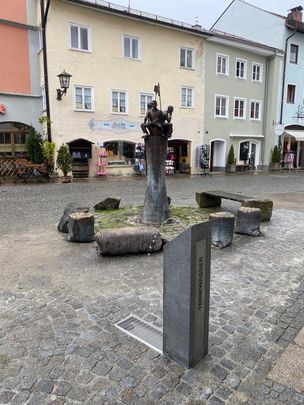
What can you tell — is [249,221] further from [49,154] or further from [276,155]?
[276,155]

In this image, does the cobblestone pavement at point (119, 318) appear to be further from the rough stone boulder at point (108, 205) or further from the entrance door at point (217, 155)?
the entrance door at point (217, 155)

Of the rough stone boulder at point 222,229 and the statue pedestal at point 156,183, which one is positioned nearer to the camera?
the rough stone boulder at point 222,229

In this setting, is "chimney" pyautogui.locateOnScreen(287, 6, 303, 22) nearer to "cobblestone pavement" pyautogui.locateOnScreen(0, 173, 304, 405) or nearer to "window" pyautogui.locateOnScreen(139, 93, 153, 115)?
"window" pyautogui.locateOnScreen(139, 93, 153, 115)

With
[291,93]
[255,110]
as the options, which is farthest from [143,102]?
[291,93]

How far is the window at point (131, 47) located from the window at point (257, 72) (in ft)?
30.6

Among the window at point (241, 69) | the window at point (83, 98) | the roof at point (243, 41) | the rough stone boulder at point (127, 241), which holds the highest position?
the roof at point (243, 41)

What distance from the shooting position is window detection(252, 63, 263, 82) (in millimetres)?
23297

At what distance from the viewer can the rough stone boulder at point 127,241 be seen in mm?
4988

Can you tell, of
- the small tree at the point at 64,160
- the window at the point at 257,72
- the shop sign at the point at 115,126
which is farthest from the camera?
the window at the point at 257,72

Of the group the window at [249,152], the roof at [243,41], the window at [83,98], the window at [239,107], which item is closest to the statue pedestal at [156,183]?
the window at [83,98]

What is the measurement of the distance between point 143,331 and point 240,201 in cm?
480

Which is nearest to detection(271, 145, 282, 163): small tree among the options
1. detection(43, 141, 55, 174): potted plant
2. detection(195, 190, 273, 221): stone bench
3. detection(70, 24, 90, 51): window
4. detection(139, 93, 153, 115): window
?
detection(139, 93, 153, 115): window

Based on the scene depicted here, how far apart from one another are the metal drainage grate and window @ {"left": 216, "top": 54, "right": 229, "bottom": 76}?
21.0m

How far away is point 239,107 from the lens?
75.3ft
